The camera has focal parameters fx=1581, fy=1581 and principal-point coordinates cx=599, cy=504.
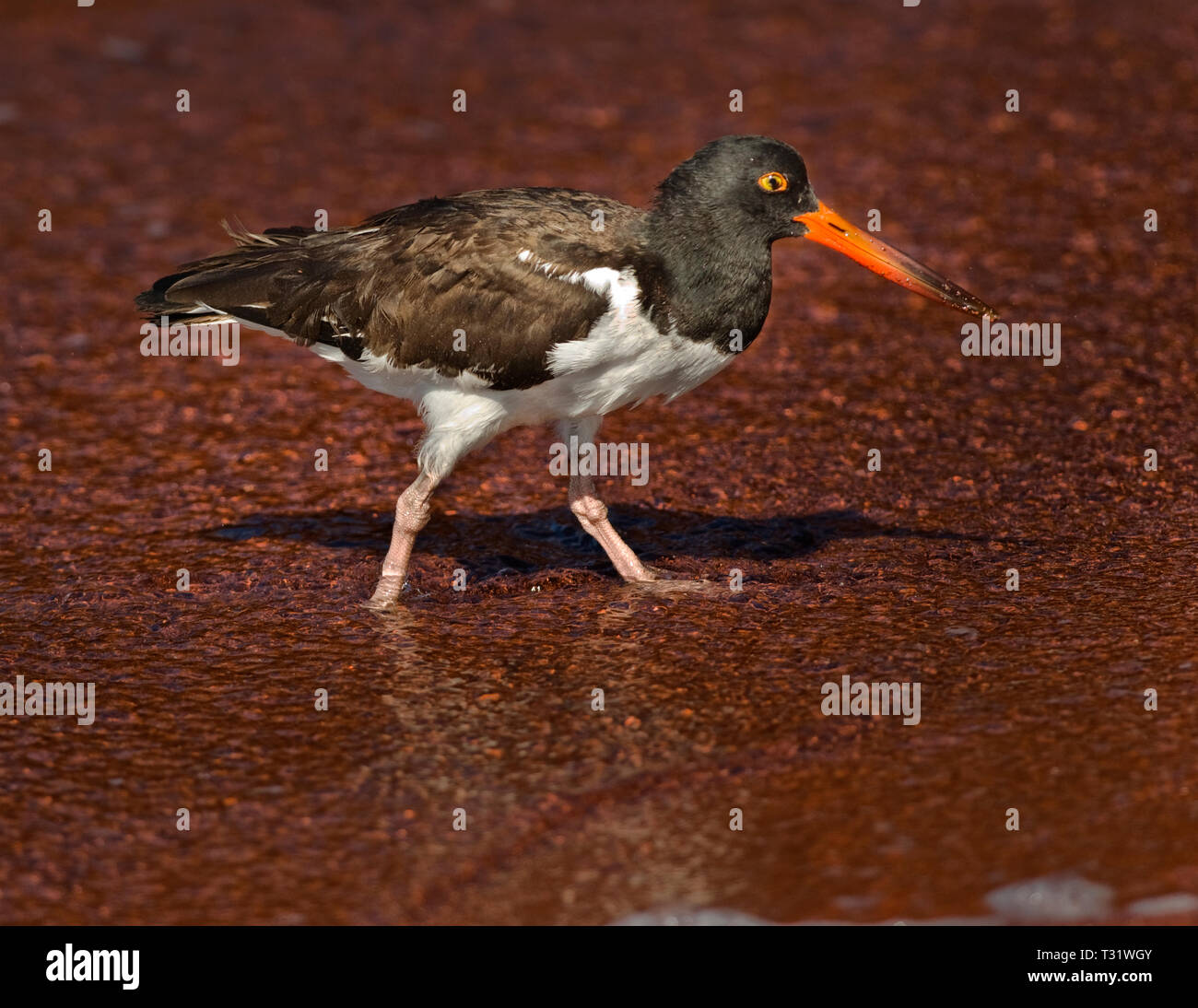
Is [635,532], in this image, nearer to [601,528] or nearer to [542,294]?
[601,528]

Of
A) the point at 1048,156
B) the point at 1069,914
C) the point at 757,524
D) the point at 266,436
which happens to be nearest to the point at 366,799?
the point at 1069,914

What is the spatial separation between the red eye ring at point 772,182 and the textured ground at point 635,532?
5.45 feet

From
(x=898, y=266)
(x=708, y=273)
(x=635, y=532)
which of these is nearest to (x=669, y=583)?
(x=635, y=532)

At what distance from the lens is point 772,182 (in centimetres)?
642

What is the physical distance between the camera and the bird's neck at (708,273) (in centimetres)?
623

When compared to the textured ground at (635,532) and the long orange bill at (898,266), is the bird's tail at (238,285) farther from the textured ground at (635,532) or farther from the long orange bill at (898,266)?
the long orange bill at (898,266)

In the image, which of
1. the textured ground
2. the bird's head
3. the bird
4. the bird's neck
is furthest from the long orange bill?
the textured ground

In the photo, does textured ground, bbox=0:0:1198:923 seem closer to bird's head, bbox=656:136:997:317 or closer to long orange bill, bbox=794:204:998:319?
long orange bill, bbox=794:204:998:319

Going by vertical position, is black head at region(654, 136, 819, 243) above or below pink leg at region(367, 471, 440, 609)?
above

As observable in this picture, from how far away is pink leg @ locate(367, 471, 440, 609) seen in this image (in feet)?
22.1

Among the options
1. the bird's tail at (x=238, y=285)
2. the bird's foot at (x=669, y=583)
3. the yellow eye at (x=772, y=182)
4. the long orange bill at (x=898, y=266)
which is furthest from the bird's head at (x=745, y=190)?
the bird's tail at (x=238, y=285)

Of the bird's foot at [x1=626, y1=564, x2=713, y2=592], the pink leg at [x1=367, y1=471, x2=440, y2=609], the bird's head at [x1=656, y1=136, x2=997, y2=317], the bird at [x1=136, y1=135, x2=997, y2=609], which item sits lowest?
the bird's foot at [x1=626, y1=564, x2=713, y2=592]

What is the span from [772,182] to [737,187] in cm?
15

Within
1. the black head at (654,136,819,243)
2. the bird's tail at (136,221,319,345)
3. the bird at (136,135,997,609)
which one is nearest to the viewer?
the bird at (136,135,997,609)
